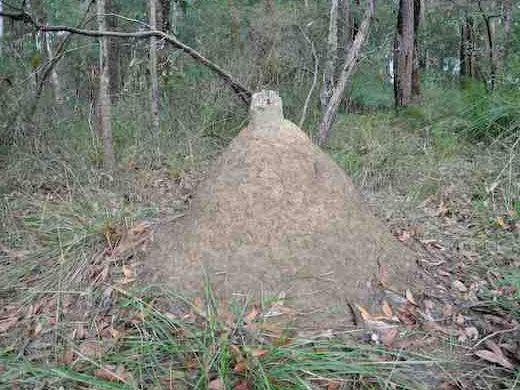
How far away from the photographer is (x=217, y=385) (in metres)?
1.81

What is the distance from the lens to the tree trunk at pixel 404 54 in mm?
7098

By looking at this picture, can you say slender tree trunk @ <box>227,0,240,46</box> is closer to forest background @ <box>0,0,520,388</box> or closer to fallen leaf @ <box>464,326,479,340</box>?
forest background @ <box>0,0,520,388</box>

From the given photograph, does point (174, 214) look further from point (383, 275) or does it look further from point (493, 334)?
point (493, 334)

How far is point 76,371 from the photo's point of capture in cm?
203

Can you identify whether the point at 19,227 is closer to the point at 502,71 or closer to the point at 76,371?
the point at 76,371

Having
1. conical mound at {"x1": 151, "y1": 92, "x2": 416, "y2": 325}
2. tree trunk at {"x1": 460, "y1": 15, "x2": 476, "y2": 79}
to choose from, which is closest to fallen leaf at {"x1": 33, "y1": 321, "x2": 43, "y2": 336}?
conical mound at {"x1": 151, "y1": 92, "x2": 416, "y2": 325}

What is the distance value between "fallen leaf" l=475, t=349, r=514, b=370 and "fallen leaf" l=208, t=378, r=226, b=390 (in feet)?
3.63

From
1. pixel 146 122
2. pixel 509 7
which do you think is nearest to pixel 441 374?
pixel 146 122

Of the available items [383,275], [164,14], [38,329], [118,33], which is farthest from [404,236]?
[164,14]

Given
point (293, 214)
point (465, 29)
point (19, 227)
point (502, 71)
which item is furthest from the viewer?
point (465, 29)

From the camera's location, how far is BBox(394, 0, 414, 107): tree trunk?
7.10 meters

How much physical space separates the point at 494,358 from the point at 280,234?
42.8 inches

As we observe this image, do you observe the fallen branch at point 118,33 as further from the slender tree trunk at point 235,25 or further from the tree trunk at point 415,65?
the tree trunk at point 415,65

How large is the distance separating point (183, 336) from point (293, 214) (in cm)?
81
